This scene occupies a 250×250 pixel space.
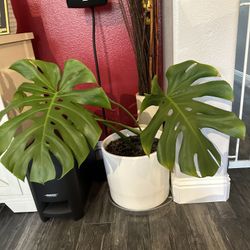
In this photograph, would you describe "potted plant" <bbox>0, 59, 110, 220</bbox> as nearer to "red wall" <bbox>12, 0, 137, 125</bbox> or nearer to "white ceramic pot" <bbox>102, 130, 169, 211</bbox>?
"white ceramic pot" <bbox>102, 130, 169, 211</bbox>

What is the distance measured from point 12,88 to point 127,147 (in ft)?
2.18

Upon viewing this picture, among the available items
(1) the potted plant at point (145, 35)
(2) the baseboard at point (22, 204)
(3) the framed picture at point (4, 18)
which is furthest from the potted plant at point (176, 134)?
(3) the framed picture at point (4, 18)

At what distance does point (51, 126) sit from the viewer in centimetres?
79

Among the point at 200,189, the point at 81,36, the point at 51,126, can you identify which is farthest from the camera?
the point at 81,36

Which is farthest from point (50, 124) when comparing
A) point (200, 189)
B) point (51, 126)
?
point (200, 189)

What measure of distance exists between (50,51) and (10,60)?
386 mm

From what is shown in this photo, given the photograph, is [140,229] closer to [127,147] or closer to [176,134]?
[127,147]

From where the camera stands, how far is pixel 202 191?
4.18 feet

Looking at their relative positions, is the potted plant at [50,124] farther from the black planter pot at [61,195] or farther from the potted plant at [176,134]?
the black planter pot at [61,195]

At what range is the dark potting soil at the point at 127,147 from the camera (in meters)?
1.21

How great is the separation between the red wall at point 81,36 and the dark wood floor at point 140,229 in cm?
84

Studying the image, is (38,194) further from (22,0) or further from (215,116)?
(22,0)

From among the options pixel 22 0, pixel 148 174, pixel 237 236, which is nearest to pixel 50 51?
pixel 22 0

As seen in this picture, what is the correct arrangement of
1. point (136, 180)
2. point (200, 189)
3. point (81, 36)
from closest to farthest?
point (136, 180)
point (200, 189)
point (81, 36)
